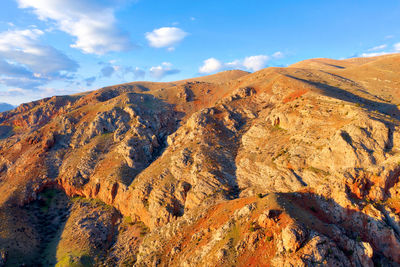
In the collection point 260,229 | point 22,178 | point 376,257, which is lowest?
point 376,257

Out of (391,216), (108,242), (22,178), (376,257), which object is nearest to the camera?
(376,257)

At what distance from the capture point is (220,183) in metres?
47.7

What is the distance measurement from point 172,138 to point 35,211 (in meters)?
41.9

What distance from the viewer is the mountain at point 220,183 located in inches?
1141

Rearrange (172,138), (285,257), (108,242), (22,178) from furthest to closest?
1. (172,138)
2. (22,178)
3. (108,242)
4. (285,257)

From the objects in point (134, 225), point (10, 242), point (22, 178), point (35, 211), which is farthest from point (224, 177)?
point (22, 178)

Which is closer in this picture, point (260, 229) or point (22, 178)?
point (260, 229)

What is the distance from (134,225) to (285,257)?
3635 centimetres

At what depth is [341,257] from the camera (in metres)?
25.2

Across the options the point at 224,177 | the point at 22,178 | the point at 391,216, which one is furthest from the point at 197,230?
the point at 22,178

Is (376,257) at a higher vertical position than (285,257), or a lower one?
lower

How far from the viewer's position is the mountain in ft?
95.1

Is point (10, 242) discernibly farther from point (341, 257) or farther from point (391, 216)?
point (391, 216)

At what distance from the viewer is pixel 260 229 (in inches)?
1156
